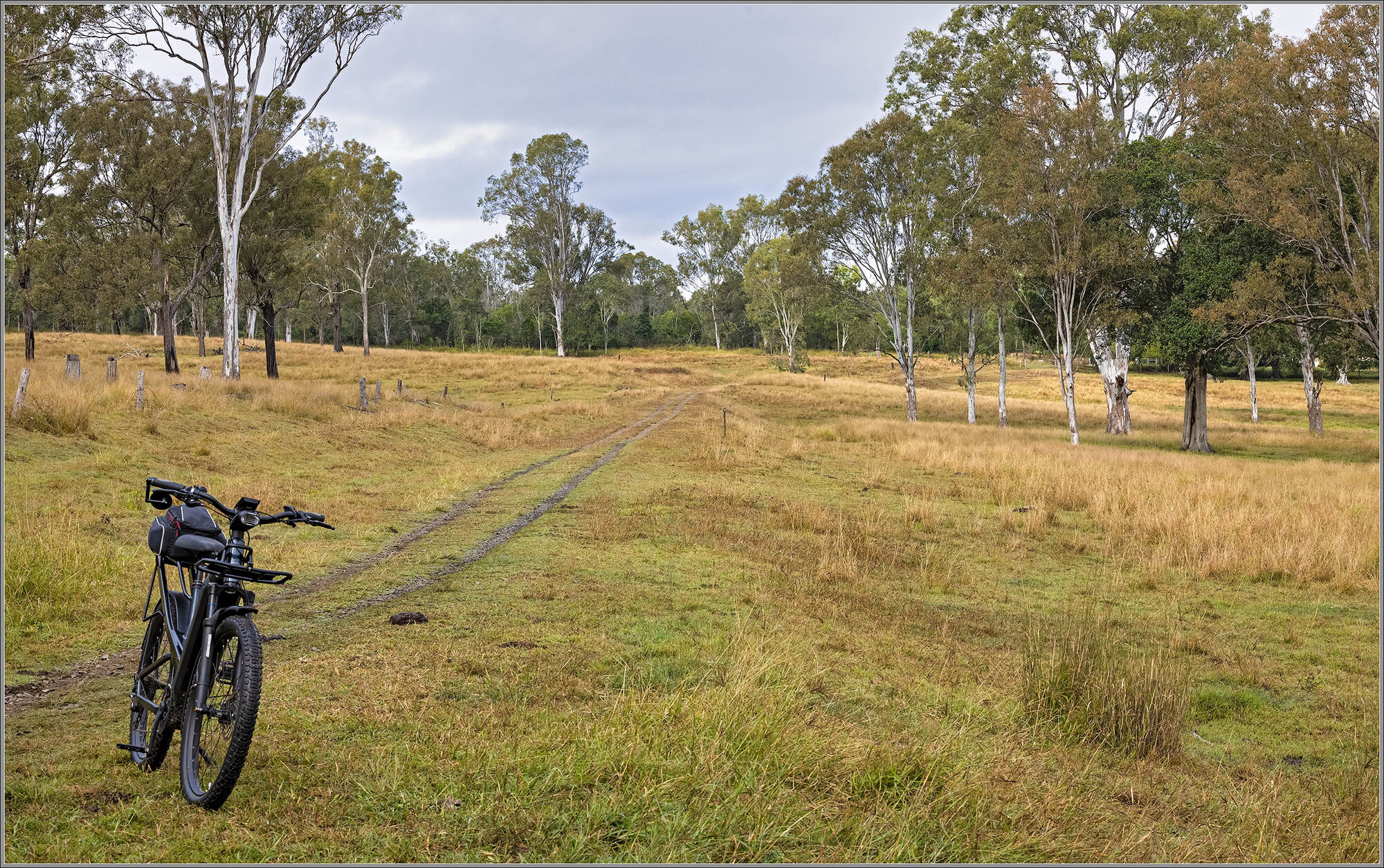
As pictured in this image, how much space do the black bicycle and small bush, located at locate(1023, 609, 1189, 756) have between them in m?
5.89

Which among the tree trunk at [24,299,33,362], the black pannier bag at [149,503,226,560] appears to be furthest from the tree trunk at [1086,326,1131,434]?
the tree trunk at [24,299,33,362]

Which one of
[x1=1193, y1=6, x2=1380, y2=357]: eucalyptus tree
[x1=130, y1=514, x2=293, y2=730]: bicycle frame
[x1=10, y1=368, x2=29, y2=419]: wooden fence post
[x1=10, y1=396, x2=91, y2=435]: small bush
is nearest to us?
[x1=130, y1=514, x2=293, y2=730]: bicycle frame

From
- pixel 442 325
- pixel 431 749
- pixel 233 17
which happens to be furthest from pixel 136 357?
pixel 442 325

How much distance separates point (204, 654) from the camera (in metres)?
4.09

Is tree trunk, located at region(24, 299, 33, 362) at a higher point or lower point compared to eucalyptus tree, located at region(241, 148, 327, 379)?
lower

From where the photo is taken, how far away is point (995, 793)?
5.11m

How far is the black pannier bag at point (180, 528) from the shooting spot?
4.40 m

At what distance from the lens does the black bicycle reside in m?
3.90

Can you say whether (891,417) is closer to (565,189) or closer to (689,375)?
(689,375)

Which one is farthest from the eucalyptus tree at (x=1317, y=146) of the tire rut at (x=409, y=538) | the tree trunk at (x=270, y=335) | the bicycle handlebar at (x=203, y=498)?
the tree trunk at (x=270, y=335)

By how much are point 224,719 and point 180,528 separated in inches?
43.9

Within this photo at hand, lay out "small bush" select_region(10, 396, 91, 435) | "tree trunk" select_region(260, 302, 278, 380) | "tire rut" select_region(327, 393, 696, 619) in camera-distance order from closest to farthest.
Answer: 1. "tire rut" select_region(327, 393, 696, 619)
2. "small bush" select_region(10, 396, 91, 435)
3. "tree trunk" select_region(260, 302, 278, 380)

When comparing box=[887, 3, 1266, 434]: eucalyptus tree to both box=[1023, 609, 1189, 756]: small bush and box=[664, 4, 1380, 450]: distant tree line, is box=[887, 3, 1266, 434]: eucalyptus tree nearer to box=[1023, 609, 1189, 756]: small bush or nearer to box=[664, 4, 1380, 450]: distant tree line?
box=[664, 4, 1380, 450]: distant tree line

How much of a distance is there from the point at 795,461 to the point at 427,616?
A: 16.4 meters
